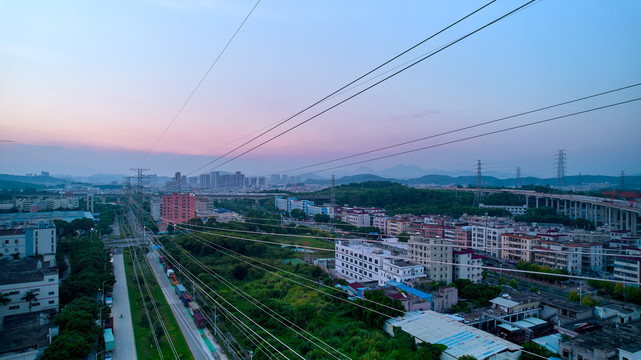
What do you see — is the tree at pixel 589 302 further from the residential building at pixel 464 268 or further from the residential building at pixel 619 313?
the residential building at pixel 464 268

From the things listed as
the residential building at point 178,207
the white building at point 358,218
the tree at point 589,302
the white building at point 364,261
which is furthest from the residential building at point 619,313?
the residential building at point 178,207

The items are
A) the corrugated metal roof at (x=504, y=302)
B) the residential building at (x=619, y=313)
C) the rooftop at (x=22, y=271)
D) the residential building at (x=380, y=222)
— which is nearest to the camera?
the rooftop at (x=22, y=271)

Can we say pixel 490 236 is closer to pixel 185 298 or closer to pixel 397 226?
pixel 397 226

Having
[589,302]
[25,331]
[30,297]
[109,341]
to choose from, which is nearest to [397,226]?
[589,302]

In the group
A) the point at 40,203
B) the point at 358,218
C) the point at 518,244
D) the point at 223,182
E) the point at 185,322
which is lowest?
the point at 185,322

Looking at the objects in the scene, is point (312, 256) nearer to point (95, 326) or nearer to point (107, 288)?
point (107, 288)

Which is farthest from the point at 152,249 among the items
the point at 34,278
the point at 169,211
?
the point at 34,278
